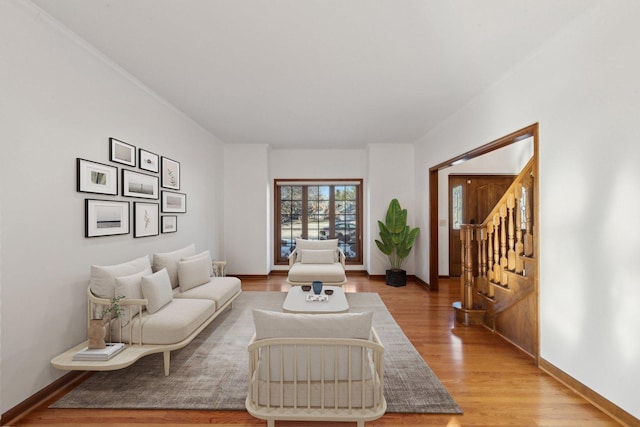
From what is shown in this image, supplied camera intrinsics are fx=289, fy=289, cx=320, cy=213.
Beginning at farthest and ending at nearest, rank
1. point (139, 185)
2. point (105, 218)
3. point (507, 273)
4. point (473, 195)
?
point (473, 195)
point (139, 185)
point (507, 273)
point (105, 218)

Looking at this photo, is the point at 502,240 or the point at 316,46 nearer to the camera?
the point at 316,46

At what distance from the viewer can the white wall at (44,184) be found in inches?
74.5

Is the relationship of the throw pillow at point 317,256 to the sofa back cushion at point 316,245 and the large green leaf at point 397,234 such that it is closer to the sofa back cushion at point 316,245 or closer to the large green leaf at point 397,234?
the sofa back cushion at point 316,245

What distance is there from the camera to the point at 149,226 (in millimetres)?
3406

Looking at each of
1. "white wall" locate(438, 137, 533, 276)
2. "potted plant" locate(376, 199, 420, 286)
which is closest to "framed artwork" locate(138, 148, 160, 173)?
"potted plant" locate(376, 199, 420, 286)

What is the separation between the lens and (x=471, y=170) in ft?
19.5

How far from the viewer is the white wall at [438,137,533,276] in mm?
5848

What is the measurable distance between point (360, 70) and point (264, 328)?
8.27ft

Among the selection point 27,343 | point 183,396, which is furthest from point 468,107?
point 27,343

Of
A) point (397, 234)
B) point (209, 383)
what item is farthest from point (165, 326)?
point (397, 234)

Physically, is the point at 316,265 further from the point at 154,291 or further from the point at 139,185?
the point at 139,185

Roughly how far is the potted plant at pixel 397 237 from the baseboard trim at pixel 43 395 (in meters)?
4.52

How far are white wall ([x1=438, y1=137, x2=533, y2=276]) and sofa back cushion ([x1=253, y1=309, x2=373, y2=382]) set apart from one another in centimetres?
501

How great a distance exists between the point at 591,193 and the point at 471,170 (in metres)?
4.10
